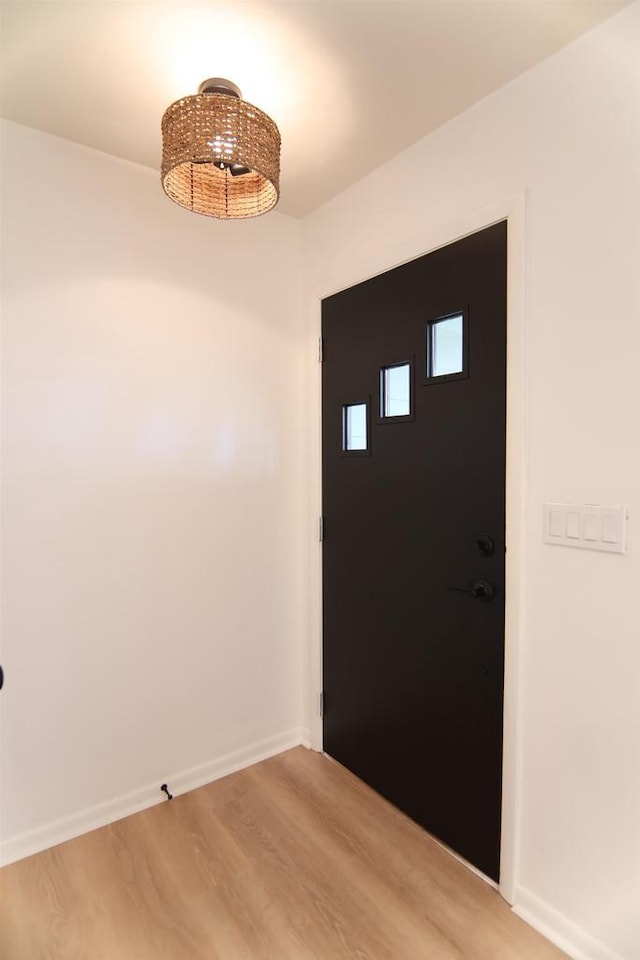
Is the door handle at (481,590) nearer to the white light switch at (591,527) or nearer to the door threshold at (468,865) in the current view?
the white light switch at (591,527)

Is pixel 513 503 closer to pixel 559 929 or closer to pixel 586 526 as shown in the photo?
pixel 586 526

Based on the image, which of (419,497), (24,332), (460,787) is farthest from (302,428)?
(460,787)

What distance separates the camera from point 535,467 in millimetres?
1473

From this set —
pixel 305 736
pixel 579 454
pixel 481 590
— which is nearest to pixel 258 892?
pixel 305 736

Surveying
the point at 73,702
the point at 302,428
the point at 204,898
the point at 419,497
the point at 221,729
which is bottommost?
the point at 204,898

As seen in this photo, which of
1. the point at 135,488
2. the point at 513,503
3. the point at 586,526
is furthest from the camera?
the point at 135,488

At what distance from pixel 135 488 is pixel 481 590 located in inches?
53.5

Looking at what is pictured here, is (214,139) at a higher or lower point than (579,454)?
higher

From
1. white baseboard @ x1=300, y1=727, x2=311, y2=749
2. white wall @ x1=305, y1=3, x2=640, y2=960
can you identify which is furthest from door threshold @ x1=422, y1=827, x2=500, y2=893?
white baseboard @ x1=300, y1=727, x2=311, y2=749

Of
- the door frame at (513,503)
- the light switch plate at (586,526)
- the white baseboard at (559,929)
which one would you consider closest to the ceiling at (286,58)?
the door frame at (513,503)

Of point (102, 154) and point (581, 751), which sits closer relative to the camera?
point (581, 751)

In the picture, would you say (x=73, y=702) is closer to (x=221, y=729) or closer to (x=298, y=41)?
(x=221, y=729)

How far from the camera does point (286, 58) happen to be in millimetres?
1397

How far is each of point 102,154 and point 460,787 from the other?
105 inches
